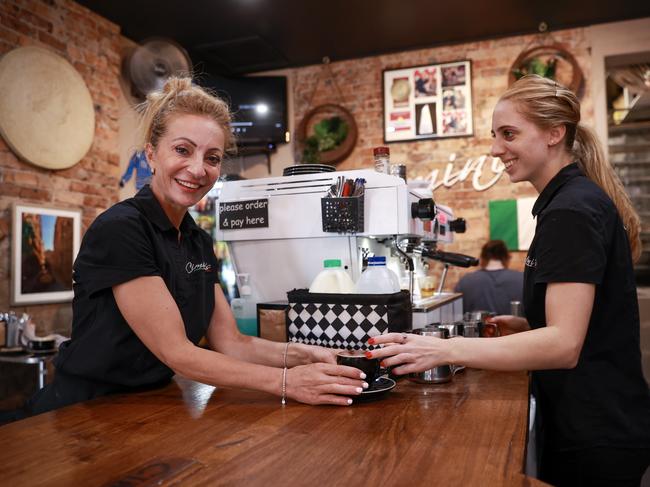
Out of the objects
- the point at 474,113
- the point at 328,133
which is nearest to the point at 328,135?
the point at 328,133

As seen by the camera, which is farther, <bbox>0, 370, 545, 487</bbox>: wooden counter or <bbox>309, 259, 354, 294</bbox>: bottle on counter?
<bbox>309, 259, 354, 294</bbox>: bottle on counter

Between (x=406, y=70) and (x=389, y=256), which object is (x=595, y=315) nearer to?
(x=389, y=256)

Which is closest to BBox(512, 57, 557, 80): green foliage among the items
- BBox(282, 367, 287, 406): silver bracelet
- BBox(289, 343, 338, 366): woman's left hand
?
BBox(289, 343, 338, 366): woman's left hand

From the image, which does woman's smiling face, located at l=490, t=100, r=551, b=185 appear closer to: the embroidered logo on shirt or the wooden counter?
the wooden counter

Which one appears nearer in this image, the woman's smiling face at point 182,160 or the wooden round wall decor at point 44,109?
the woman's smiling face at point 182,160

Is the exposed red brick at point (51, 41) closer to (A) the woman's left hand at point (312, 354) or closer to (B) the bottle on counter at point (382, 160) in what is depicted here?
(B) the bottle on counter at point (382, 160)

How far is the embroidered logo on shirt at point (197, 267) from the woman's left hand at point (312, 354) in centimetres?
35

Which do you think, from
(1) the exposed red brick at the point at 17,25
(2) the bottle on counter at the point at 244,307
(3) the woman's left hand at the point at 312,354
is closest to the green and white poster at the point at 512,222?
(2) the bottle on counter at the point at 244,307

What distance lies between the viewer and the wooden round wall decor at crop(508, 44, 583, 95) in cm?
464

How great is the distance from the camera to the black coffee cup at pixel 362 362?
123 centimetres

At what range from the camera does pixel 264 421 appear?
1.08 meters

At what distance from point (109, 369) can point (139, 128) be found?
718 millimetres

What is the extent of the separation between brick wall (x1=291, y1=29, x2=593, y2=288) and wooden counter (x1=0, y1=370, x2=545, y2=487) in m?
3.80

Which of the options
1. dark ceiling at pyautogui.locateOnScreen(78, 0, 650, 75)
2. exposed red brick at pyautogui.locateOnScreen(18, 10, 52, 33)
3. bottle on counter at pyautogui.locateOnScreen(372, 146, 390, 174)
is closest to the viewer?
bottle on counter at pyautogui.locateOnScreen(372, 146, 390, 174)
